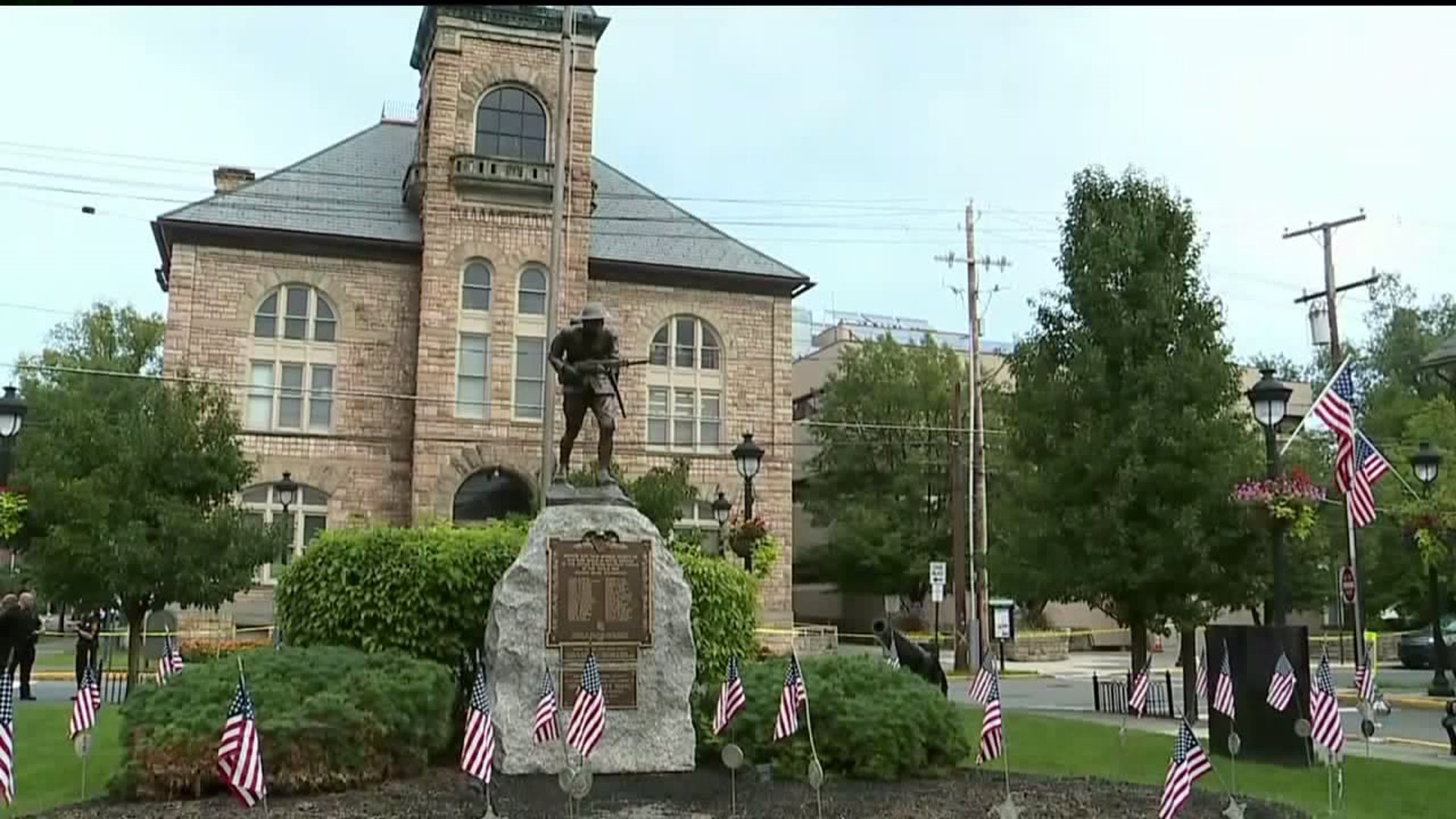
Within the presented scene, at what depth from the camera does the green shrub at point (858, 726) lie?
11.1 meters

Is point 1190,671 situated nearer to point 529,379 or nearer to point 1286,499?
point 1286,499

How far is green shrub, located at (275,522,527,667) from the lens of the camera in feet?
40.9

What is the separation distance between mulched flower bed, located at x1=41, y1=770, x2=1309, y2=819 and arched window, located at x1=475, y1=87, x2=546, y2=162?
28436 mm

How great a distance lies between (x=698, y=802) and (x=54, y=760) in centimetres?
712

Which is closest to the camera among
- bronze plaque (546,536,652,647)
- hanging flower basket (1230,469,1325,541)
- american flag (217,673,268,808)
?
american flag (217,673,268,808)

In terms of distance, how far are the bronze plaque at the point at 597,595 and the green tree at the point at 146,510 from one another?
35.6 feet

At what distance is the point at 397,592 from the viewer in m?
12.5

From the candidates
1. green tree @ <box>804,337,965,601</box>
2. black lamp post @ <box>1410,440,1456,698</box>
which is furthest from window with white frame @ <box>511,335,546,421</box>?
black lamp post @ <box>1410,440,1456,698</box>

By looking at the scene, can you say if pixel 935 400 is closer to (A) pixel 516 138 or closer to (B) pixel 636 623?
(A) pixel 516 138

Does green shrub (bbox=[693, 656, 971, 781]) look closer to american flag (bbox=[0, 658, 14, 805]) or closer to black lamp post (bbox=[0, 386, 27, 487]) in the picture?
american flag (bbox=[0, 658, 14, 805])

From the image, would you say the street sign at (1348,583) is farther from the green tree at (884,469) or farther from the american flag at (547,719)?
the american flag at (547,719)

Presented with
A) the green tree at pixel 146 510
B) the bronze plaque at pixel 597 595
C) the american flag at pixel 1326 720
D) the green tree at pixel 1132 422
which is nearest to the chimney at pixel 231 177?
the green tree at pixel 146 510

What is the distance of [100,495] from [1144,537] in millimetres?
17072

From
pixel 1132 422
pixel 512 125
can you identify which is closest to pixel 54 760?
pixel 1132 422
